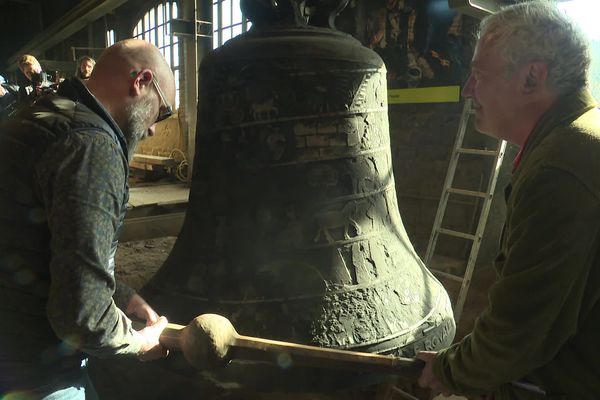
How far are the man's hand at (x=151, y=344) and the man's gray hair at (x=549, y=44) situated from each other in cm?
106

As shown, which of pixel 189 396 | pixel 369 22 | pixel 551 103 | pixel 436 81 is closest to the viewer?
pixel 551 103

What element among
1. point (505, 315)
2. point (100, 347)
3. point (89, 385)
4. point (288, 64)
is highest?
point (288, 64)

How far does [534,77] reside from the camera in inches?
→ 39.9

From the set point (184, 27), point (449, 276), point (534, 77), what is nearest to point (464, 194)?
point (449, 276)

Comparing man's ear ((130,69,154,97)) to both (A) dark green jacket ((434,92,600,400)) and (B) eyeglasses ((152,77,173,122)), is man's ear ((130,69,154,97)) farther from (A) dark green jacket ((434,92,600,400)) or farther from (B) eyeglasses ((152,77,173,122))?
(A) dark green jacket ((434,92,600,400))

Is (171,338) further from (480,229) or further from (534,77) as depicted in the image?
→ (480,229)

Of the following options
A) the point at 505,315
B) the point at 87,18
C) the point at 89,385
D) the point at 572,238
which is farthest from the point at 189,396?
the point at 87,18

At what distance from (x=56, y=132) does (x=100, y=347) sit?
48 cm

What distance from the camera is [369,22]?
15.1 ft

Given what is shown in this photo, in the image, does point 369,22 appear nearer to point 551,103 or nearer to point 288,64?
point 288,64

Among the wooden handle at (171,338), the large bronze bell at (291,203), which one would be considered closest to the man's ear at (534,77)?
the large bronze bell at (291,203)

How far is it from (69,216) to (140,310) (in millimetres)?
615

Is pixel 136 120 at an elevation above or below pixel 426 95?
above

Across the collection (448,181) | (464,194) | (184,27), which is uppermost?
(184,27)
